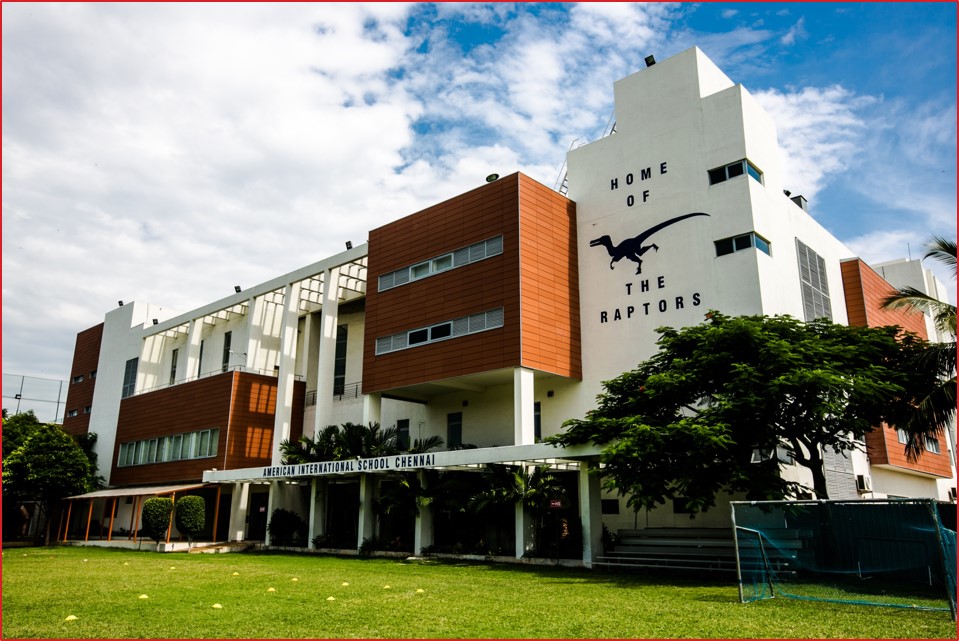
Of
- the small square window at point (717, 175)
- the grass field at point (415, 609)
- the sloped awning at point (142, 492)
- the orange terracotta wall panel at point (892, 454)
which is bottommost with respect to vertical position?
the grass field at point (415, 609)

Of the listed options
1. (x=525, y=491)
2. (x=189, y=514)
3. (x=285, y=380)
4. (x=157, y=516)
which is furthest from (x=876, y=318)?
(x=157, y=516)

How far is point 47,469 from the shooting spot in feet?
124

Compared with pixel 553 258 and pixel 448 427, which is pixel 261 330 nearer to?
pixel 448 427

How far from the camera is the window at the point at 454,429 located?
31.2 metres

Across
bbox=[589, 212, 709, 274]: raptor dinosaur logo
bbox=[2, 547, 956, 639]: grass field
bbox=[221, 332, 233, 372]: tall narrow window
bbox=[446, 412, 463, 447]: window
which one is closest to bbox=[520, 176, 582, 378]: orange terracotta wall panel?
bbox=[589, 212, 709, 274]: raptor dinosaur logo

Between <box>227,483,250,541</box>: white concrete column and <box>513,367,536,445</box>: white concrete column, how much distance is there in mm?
16478

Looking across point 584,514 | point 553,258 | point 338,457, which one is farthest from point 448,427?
point 584,514

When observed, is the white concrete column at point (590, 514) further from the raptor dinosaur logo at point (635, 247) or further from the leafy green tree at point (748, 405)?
the raptor dinosaur logo at point (635, 247)

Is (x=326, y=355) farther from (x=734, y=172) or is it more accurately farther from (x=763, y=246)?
(x=763, y=246)

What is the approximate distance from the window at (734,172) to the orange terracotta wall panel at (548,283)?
5.93m

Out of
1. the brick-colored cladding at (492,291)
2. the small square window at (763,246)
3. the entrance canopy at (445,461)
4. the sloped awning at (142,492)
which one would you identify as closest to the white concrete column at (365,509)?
the entrance canopy at (445,461)

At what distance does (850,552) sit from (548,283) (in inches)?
667

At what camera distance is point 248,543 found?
108ft

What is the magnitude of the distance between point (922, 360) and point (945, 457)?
884 inches
